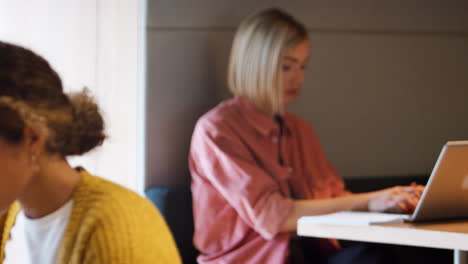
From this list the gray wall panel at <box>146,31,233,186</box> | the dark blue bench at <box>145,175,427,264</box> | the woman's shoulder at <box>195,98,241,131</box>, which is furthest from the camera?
the gray wall panel at <box>146,31,233,186</box>

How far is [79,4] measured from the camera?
8.36 feet

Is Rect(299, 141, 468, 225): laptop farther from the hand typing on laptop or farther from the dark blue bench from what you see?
the dark blue bench

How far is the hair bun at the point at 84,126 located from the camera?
4.13 feet

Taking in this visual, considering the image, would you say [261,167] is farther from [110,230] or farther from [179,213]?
[110,230]

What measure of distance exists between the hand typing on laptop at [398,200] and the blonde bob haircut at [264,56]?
59 centimetres

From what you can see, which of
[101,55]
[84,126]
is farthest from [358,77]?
[84,126]

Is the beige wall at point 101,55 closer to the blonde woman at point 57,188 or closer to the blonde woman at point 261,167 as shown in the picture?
the blonde woman at point 261,167

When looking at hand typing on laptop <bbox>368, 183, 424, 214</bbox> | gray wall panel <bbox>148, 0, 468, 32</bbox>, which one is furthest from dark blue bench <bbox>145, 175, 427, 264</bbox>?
hand typing on laptop <bbox>368, 183, 424, 214</bbox>

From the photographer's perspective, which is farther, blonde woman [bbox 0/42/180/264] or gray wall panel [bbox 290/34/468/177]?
gray wall panel [bbox 290/34/468/177]

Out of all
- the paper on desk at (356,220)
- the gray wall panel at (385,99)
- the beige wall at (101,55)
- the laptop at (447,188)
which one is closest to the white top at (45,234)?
the paper on desk at (356,220)

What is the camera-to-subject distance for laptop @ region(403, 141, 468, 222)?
152 centimetres

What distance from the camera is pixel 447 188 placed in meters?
1.58

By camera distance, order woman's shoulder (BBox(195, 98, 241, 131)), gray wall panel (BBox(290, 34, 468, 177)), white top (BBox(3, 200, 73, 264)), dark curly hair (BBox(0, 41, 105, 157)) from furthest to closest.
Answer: gray wall panel (BBox(290, 34, 468, 177)) < woman's shoulder (BBox(195, 98, 241, 131)) < white top (BBox(3, 200, 73, 264)) < dark curly hair (BBox(0, 41, 105, 157))

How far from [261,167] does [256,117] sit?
0.54 ft
